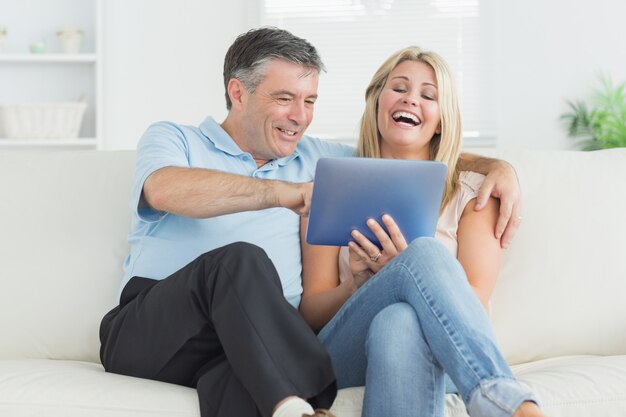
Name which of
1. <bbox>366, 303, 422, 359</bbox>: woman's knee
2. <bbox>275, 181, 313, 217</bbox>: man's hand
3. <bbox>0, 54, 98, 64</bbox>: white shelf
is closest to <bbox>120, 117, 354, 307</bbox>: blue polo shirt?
<bbox>275, 181, 313, 217</bbox>: man's hand

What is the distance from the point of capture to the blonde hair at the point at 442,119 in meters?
2.10

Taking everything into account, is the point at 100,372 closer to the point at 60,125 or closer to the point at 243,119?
the point at 243,119

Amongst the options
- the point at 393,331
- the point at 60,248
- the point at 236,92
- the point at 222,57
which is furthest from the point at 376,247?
the point at 222,57

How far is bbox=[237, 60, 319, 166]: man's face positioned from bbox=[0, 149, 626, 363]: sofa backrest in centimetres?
39

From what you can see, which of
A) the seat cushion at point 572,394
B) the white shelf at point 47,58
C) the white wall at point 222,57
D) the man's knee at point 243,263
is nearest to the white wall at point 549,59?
the white wall at point 222,57

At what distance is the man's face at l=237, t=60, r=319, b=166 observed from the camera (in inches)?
83.4

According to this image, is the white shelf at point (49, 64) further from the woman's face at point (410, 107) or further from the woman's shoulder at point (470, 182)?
the woman's shoulder at point (470, 182)

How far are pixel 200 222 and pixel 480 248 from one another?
0.67 meters

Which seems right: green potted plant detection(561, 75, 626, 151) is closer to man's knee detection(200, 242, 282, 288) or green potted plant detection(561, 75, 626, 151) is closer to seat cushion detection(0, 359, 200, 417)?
man's knee detection(200, 242, 282, 288)

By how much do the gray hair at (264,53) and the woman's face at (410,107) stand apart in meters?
0.20

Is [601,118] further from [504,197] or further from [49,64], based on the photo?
[49,64]

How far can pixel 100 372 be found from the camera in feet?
5.93

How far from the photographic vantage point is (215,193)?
1748mm

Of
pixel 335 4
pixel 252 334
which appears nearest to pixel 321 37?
pixel 335 4
